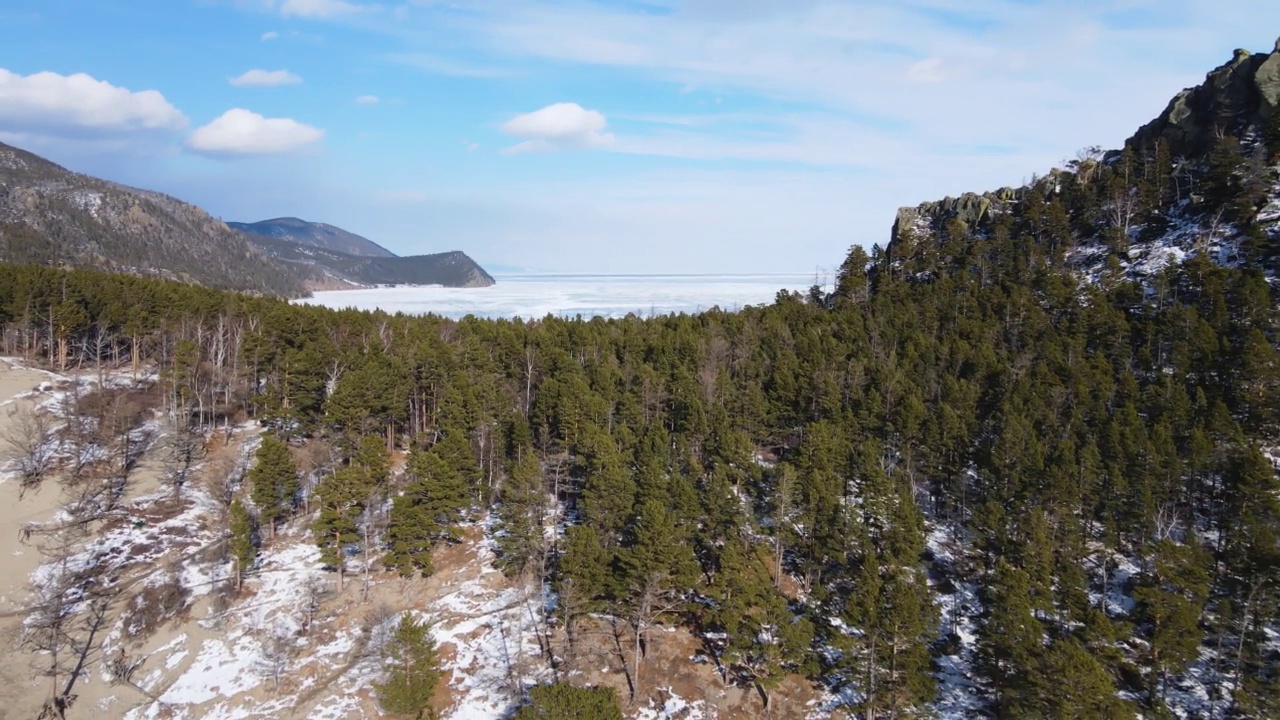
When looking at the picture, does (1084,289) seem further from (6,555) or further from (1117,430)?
(6,555)

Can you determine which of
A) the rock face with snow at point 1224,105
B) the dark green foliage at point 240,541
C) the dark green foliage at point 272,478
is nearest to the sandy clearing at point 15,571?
the dark green foliage at point 240,541

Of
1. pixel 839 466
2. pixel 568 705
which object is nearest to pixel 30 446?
pixel 568 705

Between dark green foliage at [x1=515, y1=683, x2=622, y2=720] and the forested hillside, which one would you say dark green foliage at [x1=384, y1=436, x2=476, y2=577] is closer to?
the forested hillside

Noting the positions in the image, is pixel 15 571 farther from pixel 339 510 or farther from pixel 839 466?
pixel 839 466

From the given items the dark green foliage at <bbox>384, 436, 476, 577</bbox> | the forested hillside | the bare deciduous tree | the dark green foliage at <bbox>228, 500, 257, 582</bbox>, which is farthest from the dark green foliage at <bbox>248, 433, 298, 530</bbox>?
the bare deciduous tree

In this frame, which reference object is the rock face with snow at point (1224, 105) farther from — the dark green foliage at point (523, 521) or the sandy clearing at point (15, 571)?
the sandy clearing at point (15, 571)

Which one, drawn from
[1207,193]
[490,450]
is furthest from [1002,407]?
[1207,193]
